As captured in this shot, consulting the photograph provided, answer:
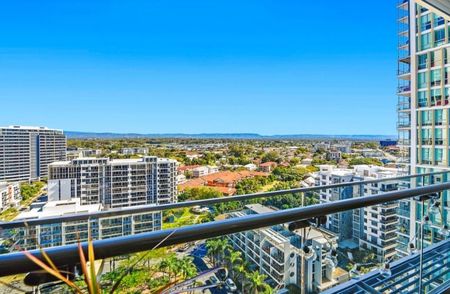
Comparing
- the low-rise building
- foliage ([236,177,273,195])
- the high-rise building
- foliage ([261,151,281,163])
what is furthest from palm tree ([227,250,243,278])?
foliage ([261,151,281,163])

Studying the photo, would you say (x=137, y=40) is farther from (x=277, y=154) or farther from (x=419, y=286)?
(x=419, y=286)

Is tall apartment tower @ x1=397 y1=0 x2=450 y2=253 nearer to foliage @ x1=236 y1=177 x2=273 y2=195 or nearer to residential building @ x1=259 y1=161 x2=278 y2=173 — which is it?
residential building @ x1=259 y1=161 x2=278 y2=173

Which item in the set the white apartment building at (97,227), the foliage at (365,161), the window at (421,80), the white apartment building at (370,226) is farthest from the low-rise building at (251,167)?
the white apartment building at (97,227)

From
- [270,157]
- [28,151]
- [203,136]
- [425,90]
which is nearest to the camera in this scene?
[28,151]

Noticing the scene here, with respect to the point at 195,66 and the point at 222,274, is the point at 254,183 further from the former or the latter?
the point at 195,66

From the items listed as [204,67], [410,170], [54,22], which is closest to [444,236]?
[410,170]

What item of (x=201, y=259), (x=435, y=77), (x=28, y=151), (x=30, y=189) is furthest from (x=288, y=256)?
(x=435, y=77)
